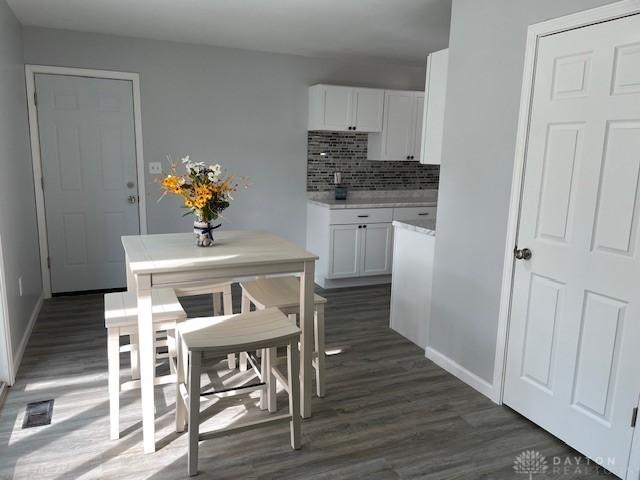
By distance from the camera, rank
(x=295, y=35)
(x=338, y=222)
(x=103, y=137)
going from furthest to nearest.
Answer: (x=338, y=222) → (x=103, y=137) → (x=295, y=35)

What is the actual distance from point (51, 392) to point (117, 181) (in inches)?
92.0

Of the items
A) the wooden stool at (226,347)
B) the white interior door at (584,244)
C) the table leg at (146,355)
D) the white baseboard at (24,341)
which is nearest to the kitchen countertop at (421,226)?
the white interior door at (584,244)

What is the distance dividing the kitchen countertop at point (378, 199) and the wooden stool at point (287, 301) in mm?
2029

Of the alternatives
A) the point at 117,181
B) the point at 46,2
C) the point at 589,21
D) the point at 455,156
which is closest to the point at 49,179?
the point at 117,181

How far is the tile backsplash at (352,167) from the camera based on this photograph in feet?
17.6

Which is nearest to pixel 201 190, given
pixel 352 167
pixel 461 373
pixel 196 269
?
pixel 196 269

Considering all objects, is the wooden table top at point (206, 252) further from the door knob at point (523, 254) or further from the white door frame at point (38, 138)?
the white door frame at point (38, 138)

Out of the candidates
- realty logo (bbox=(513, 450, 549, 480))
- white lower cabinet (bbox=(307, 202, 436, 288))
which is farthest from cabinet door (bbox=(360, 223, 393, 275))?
realty logo (bbox=(513, 450, 549, 480))

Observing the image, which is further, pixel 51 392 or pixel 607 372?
pixel 51 392

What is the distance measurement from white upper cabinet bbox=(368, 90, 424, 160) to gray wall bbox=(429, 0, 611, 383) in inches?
88.6

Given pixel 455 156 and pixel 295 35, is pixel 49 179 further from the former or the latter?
pixel 455 156

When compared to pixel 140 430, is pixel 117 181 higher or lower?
higher

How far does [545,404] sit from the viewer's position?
2.52 m

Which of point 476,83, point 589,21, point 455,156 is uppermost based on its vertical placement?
point 589,21
